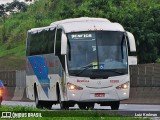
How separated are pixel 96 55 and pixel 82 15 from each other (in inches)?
1539

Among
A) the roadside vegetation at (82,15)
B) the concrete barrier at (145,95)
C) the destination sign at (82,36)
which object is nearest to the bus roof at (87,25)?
the destination sign at (82,36)

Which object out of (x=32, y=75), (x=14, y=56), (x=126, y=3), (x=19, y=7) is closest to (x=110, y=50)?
(x=32, y=75)

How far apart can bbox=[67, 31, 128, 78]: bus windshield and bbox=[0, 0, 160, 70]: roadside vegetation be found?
3031 centimetres

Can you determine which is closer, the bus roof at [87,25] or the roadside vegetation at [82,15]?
the bus roof at [87,25]

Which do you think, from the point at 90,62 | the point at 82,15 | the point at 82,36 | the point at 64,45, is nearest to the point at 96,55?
the point at 90,62

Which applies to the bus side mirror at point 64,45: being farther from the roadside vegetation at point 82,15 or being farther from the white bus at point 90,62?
the roadside vegetation at point 82,15

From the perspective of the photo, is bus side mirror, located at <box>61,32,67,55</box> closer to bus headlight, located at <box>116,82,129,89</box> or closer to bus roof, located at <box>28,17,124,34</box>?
bus roof, located at <box>28,17,124,34</box>

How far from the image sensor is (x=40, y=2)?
4938 inches

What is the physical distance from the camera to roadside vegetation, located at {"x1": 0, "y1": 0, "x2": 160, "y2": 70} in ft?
214

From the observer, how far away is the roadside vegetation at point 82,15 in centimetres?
6531

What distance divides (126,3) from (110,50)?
49.3 m

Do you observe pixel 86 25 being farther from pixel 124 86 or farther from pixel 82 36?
pixel 124 86

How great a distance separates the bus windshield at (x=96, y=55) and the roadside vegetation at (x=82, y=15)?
30314 millimetres

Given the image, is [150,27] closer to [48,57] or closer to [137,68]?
[137,68]
